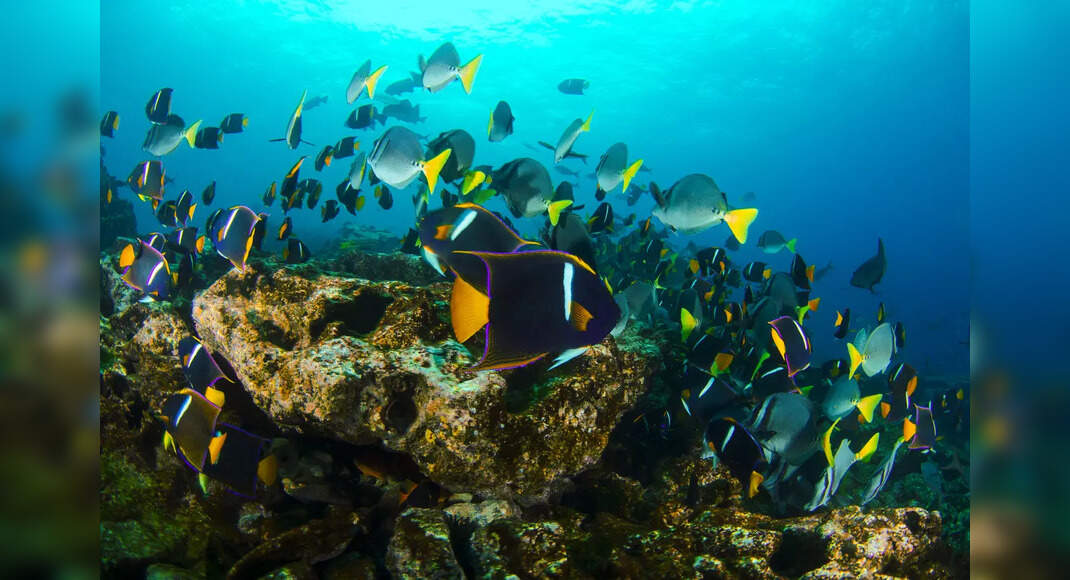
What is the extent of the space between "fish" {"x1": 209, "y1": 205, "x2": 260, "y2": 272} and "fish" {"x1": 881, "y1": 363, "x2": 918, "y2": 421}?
17.4ft

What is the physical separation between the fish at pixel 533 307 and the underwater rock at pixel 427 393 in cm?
82

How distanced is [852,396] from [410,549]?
11.8 ft

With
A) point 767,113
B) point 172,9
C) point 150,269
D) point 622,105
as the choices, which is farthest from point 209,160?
point 150,269

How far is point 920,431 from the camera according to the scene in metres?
3.87

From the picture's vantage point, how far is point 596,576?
1.89m

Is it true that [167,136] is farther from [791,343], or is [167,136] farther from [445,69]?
[791,343]

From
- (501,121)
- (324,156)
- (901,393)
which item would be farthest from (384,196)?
(901,393)

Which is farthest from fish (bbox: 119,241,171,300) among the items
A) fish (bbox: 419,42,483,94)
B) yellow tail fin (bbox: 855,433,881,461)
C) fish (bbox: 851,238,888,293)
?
fish (bbox: 851,238,888,293)

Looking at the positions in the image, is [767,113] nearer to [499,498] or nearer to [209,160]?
[499,498]

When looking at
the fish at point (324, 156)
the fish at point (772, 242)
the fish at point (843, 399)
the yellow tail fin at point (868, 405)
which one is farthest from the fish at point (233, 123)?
the fish at point (772, 242)

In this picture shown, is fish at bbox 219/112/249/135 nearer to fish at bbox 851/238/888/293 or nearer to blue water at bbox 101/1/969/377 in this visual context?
fish at bbox 851/238/888/293

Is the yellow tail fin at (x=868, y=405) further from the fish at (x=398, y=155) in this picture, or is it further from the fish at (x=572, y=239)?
the fish at (x=398, y=155)

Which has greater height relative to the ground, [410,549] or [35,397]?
[35,397]

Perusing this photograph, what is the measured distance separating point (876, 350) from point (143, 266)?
19.0 ft
